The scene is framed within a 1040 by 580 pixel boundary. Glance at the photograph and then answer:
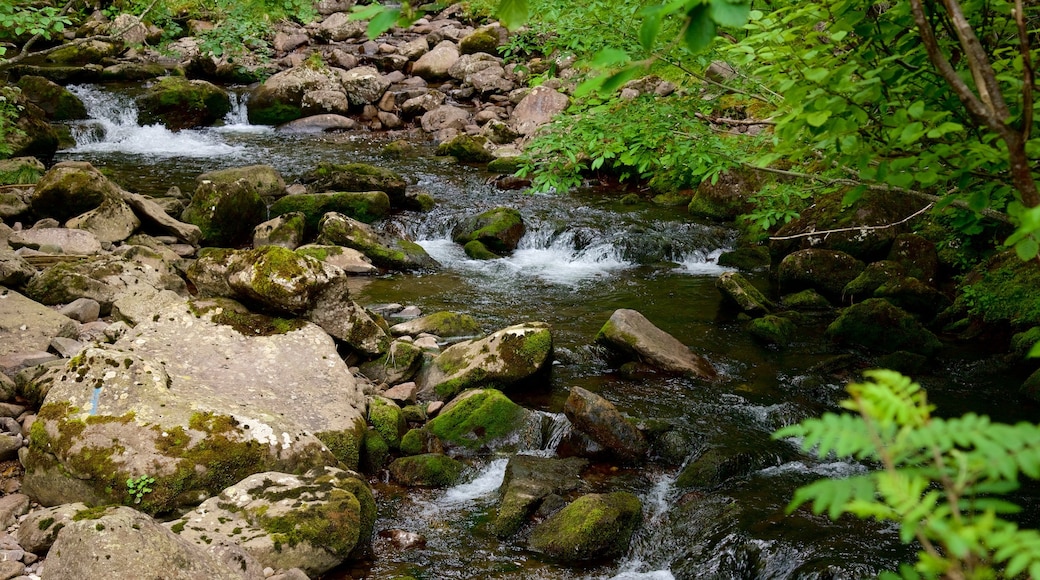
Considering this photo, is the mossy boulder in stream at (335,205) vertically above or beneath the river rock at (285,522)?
beneath

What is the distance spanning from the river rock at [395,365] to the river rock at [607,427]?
7.21 feet

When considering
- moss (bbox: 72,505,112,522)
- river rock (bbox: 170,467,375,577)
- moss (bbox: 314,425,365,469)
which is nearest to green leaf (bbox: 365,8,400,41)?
moss (bbox: 72,505,112,522)

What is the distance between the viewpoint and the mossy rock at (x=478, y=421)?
25.2 feet

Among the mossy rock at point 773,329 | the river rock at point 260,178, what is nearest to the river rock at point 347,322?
the mossy rock at point 773,329

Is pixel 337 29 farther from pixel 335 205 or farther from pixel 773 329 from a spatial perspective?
pixel 773 329

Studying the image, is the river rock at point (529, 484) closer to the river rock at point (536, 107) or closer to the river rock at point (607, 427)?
the river rock at point (607, 427)

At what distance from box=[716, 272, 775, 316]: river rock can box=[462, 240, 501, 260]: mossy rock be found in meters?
4.52

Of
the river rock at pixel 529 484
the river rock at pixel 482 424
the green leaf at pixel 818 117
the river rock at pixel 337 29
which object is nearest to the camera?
the green leaf at pixel 818 117

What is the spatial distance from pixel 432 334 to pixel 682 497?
4501 millimetres

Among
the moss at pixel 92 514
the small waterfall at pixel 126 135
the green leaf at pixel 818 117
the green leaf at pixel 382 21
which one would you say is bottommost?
the small waterfall at pixel 126 135

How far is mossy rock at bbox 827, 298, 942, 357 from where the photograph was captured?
10.1 meters

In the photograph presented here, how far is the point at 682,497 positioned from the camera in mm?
6801

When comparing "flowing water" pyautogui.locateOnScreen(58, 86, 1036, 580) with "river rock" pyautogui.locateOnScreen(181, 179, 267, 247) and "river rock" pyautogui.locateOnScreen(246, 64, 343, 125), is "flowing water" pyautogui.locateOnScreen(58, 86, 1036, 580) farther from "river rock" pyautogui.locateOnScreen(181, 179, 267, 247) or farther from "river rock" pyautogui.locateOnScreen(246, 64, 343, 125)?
"river rock" pyautogui.locateOnScreen(246, 64, 343, 125)

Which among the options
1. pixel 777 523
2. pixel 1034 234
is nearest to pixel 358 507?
pixel 777 523
